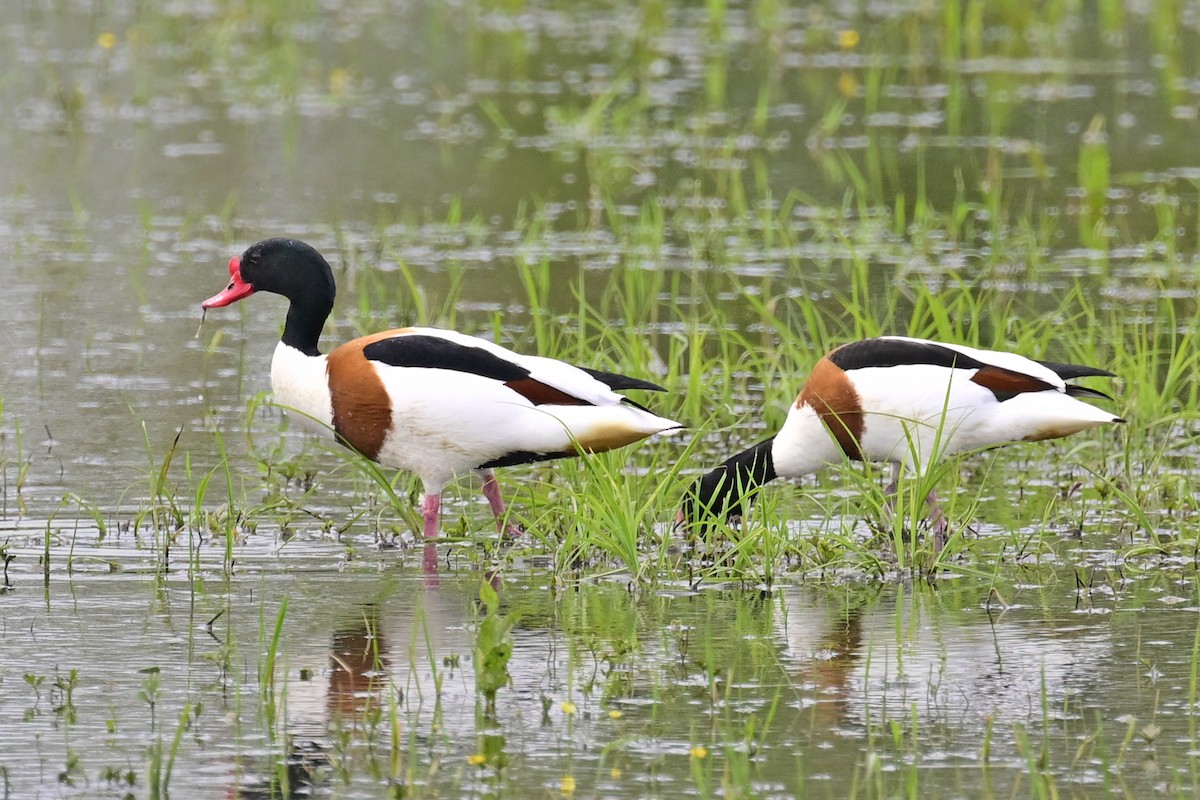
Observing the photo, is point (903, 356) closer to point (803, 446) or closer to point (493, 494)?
point (803, 446)

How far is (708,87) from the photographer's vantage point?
52.9ft

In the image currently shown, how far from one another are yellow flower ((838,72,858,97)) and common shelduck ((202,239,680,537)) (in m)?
9.83

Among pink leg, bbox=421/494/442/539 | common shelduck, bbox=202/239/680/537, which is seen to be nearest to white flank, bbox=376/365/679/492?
common shelduck, bbox=202/239/680/537

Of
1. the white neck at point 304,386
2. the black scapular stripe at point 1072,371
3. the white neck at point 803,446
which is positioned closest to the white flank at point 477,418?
the white neck at point 304,386

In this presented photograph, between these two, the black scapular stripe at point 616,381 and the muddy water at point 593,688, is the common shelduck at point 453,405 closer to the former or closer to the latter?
the black scapular stripe at point 616,381

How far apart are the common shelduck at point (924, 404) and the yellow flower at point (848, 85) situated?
31.3ft

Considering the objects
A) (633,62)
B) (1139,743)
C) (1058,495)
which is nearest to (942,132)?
(633,62)

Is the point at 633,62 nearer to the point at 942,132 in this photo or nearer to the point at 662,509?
the point at 942,132

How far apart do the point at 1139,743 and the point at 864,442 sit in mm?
2209

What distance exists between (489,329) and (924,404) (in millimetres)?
3088

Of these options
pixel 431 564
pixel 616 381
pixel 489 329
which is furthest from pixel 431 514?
pixel 489 329

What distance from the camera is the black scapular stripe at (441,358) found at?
6.55 meters

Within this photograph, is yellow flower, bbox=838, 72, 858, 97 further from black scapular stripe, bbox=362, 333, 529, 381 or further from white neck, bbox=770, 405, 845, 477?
black scapular stripe, bbox=362, 333, 529, 381

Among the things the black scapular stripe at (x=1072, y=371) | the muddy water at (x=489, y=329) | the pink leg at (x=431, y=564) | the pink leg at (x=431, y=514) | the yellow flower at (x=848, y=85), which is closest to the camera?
the muddy water at (x=489, y=329)
